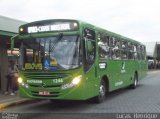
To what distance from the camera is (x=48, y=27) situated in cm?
1300

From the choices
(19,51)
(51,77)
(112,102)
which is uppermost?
Answer: (19,51)

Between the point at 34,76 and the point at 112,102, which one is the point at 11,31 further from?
the point at 112,102

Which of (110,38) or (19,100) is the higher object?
(110,38)

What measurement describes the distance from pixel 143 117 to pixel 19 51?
15.8ft

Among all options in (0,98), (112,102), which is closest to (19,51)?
(0,98)

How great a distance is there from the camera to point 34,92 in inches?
506

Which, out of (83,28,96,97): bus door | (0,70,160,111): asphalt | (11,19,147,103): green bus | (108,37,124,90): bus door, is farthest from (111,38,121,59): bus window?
(0,70,160,111): asphalt

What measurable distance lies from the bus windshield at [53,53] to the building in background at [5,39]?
2.98 metres

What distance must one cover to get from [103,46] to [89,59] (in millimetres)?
2071

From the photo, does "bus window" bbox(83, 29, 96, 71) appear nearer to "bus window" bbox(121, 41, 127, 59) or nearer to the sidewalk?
the sidewalk

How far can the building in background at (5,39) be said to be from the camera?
15.9 metres

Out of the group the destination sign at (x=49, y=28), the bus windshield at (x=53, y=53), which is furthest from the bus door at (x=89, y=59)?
the destination sign at (x=49, y=28)

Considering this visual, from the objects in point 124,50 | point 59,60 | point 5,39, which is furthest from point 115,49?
point 59,60

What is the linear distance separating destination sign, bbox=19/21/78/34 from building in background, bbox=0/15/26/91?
8.24ft
